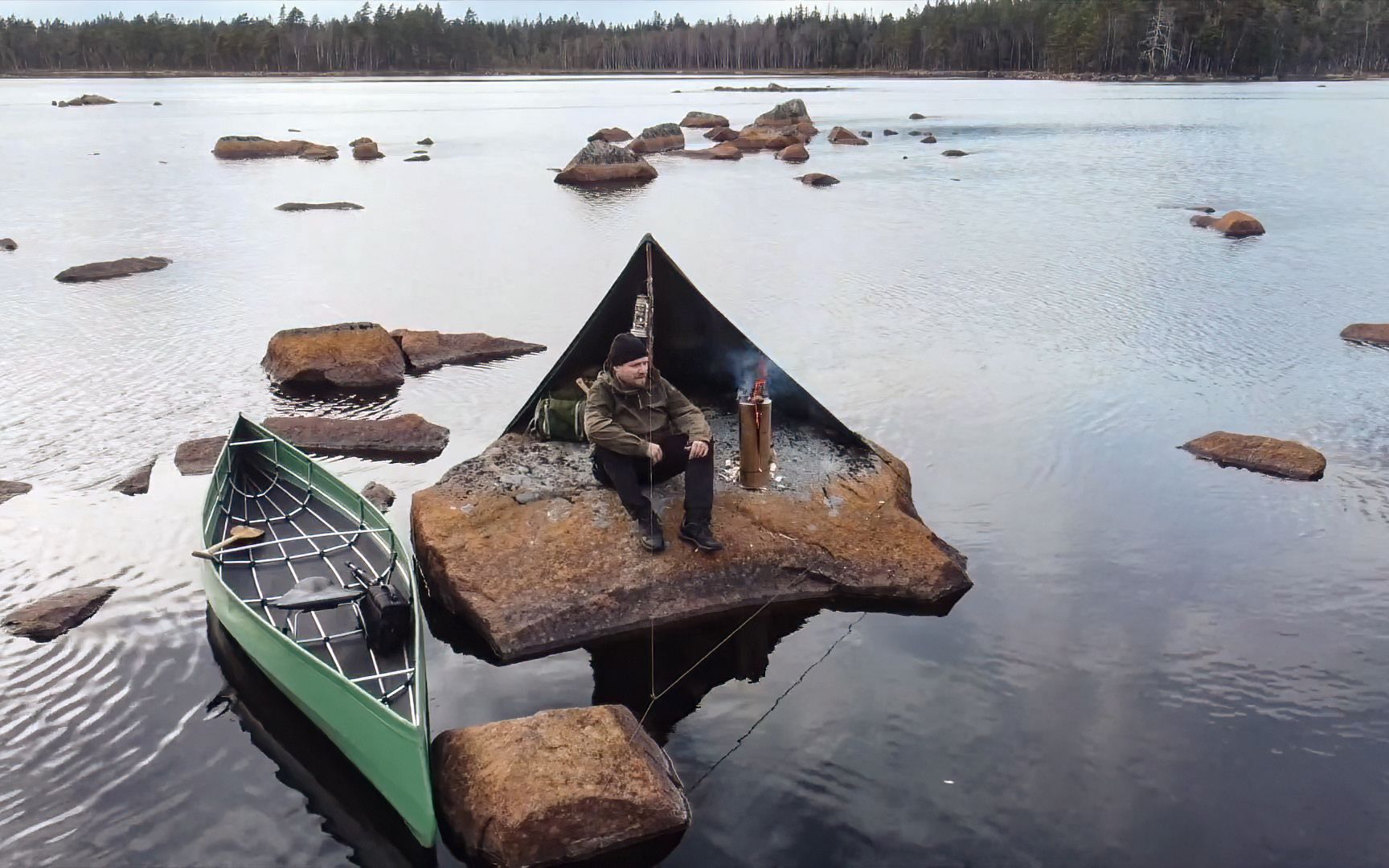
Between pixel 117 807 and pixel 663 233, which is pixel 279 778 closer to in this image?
pixel 117 807

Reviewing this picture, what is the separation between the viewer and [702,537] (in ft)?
34.6

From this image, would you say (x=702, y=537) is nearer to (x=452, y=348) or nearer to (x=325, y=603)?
(x=325, y=603)

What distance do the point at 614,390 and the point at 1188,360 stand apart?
1296 centimetres

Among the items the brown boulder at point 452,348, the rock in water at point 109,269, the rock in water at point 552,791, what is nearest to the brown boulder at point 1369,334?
the brown boulder at point 452,348

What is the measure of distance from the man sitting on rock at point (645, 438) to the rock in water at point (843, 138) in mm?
55726

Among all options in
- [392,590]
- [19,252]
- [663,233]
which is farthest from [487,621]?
[19,252]

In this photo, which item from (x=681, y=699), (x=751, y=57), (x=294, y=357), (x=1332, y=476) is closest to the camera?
(x=681, y=699)

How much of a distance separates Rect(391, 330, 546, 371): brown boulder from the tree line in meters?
128

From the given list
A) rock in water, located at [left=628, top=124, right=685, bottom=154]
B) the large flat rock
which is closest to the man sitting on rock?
the large flat rock

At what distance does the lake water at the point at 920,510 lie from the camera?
311 inches

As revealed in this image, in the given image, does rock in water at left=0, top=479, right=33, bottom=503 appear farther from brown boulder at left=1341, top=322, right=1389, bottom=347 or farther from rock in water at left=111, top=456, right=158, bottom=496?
brown boulder at left=1341, top=322, right=1389, bottom=347

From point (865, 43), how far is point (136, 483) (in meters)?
178

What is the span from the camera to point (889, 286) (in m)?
26.4

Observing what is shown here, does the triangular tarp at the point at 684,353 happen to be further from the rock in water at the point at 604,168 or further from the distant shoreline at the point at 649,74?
the distant shoreline at the point at 649,74
